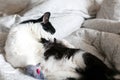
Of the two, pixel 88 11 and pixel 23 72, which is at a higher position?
pixel 88 11

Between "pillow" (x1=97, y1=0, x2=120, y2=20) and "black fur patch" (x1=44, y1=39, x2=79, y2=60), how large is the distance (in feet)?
1.97

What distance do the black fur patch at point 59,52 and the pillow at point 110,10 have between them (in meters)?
0.60

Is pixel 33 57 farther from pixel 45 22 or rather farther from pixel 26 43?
pixel 45 22

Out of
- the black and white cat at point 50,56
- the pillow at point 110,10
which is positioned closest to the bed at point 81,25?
the pillow at point 110,10

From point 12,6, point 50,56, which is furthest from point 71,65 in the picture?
point 12,6

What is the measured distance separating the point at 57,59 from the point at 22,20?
56 centimetres

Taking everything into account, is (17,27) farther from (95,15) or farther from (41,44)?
(95,15)

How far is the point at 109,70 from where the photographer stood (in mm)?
1300

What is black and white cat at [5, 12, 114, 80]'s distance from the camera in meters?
1.32

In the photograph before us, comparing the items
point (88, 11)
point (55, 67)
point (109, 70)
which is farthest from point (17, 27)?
point (88, 11)

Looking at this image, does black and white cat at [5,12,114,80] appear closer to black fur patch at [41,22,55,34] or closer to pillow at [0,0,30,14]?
black fur patch at [41,22,55,34]

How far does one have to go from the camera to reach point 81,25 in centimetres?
204

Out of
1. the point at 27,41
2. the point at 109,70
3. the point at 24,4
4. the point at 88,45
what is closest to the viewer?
the point at 109,70

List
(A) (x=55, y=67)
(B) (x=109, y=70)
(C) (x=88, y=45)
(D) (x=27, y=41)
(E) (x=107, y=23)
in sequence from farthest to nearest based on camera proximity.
Result: (E) (x=107, y=23) < (C) (x=88, y=45) < (D) (x=27, y=41) < (A) (x=55, y=67) < (B) (x=109, y=70)
